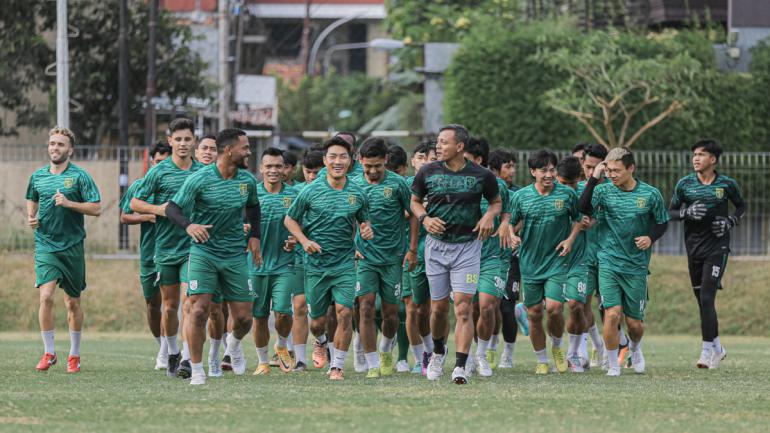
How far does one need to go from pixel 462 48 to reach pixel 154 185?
23.7 metres

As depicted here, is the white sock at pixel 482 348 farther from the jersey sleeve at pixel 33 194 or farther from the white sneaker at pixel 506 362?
the jersey sleeve at pixel 33 194

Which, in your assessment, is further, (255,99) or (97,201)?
(255,99)

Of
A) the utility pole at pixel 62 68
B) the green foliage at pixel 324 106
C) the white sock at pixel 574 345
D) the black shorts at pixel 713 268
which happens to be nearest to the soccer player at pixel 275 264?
the white sock at pixel 574 345

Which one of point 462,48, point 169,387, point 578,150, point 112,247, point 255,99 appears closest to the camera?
point 169,387

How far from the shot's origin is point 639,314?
15828 mm

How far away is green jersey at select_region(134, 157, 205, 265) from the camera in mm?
15125

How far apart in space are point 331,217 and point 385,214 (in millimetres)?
618

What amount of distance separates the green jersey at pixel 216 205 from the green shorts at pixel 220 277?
0.21 ft

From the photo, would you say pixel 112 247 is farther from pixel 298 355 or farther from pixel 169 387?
pixel 169 387

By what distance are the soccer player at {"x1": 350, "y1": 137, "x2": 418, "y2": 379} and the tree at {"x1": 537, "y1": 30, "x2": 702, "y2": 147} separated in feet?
65.5

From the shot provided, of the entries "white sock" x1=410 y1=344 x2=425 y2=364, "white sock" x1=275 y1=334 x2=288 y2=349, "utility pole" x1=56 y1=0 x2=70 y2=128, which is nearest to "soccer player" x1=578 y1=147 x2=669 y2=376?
"white sock" x1=410 y1=344 x2=425 y2=364

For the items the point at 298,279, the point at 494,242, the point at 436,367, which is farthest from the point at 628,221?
the point at 298,279

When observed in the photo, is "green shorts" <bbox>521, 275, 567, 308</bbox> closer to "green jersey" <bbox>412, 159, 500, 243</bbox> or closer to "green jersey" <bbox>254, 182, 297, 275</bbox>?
"green jersey" <bbox>412, 159, 500, 243</bbox>

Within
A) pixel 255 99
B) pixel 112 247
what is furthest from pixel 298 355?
pixel 255 99
